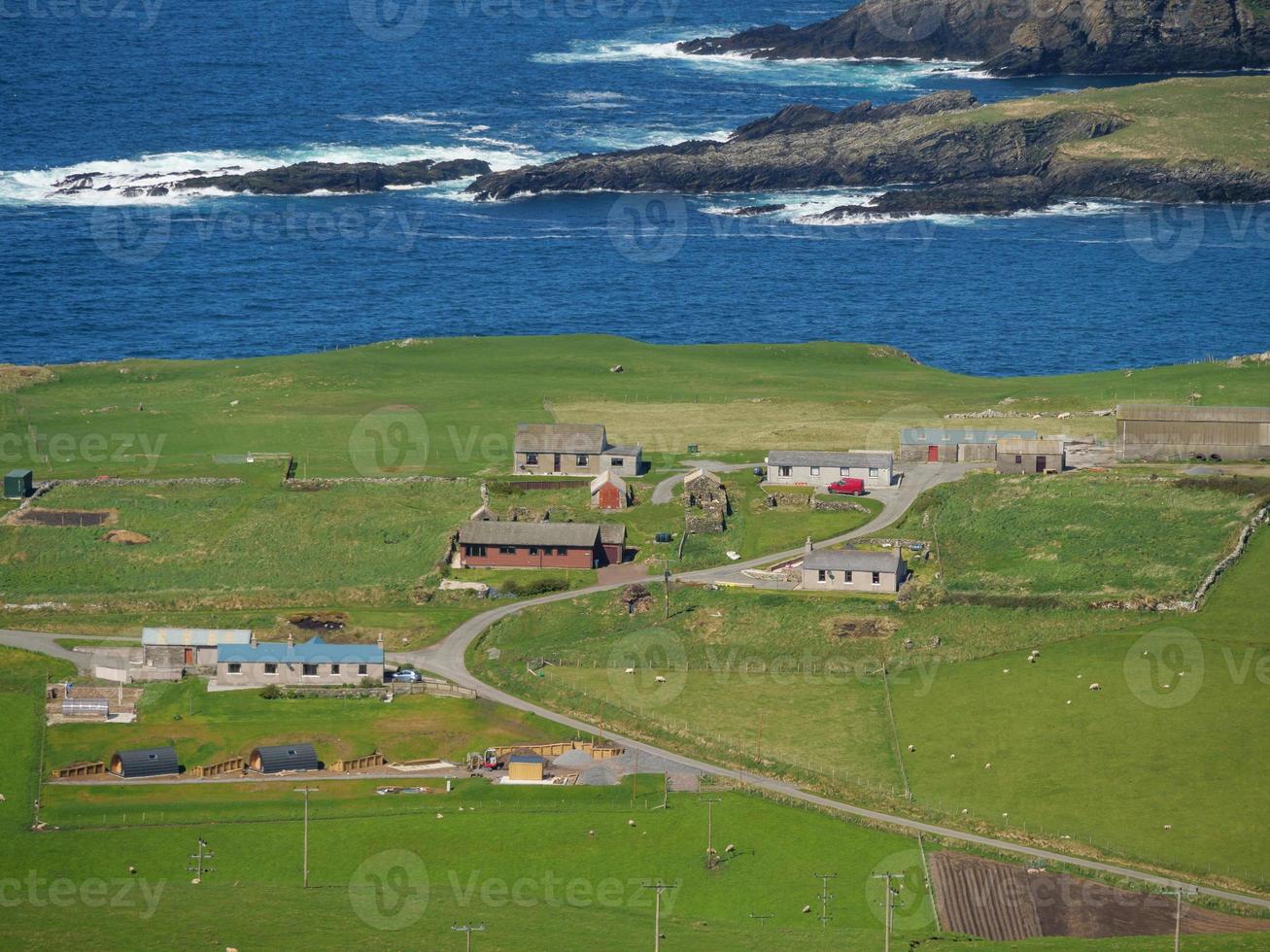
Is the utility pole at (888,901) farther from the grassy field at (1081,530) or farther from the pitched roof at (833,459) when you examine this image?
the pitched roof at (833,459)

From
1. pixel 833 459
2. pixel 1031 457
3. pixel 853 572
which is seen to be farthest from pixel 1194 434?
pixel 853 572

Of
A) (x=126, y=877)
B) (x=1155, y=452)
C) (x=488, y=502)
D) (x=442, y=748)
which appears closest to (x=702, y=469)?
(x=488, y=502)

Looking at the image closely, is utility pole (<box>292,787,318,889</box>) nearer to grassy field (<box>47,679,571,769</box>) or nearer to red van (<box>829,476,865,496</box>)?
grassy field (<box>47,679,571,769</box>)

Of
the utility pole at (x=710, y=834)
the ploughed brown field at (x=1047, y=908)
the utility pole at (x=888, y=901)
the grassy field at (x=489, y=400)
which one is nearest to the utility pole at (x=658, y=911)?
the utility pole at (x=710, y=834)

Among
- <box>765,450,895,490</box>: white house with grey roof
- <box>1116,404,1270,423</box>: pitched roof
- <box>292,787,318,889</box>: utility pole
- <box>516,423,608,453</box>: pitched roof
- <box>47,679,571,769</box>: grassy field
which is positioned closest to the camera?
<box>292,787,318,889</box>: utility pole

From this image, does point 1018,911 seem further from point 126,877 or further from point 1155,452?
point 1155,452

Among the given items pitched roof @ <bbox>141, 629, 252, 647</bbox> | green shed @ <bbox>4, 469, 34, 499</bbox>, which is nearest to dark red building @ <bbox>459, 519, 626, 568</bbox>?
pitched roof @ <bbox>141, 629, 252, 647</bbox>

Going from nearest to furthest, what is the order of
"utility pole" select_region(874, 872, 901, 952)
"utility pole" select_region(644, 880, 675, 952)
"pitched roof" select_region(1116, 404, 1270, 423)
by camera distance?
"utility pole" select_region(874, 872, 901, 952), "utility pole" select_region(644, 880, 675, 952), "pitched roof" select_region(1116, 404, 1270, 423)
